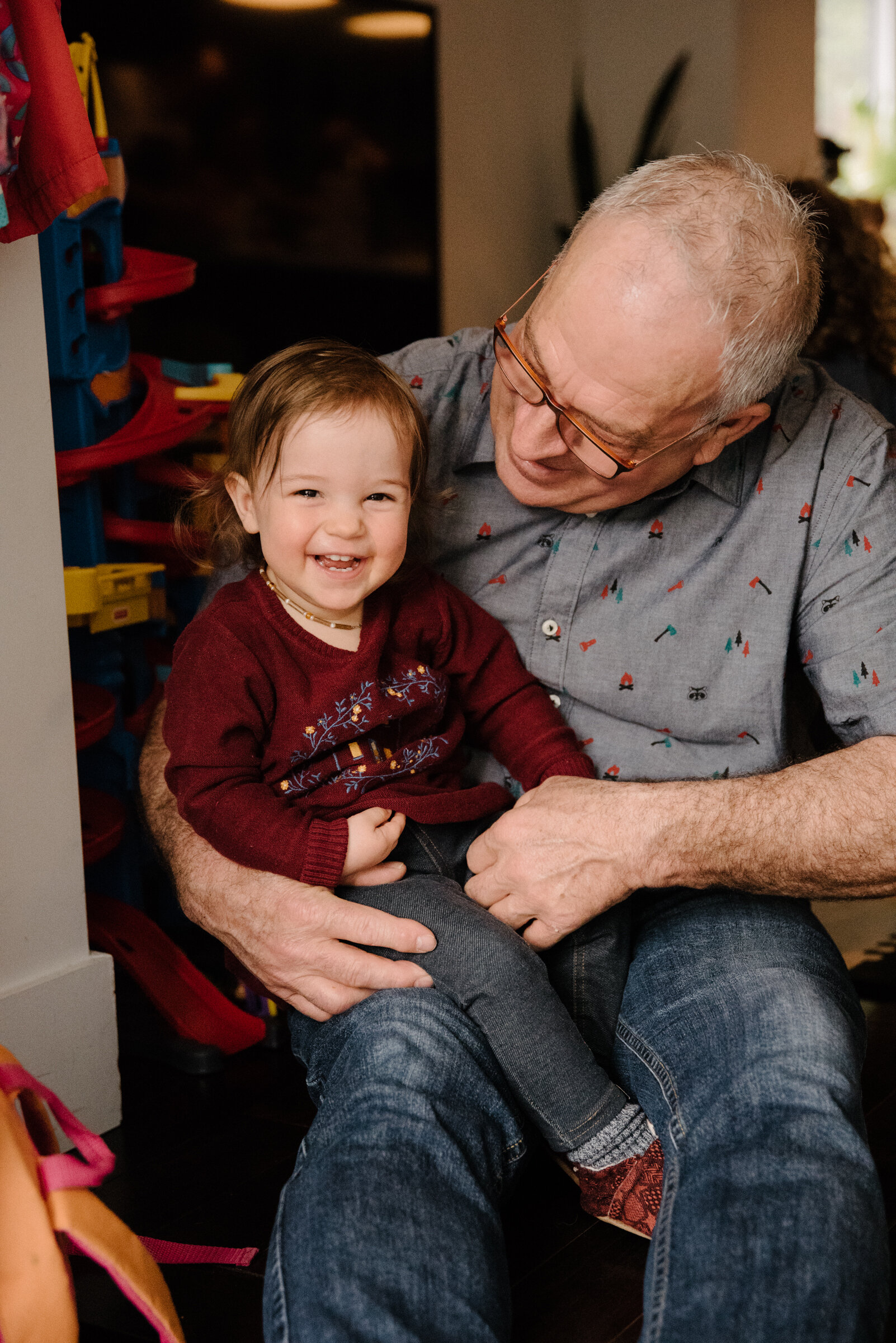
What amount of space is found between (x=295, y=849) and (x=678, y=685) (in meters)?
0.51

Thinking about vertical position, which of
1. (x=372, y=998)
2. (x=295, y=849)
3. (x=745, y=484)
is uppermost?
(x=745, y=484)

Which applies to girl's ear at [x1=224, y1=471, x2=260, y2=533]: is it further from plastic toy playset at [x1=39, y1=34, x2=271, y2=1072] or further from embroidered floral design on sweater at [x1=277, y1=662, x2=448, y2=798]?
plastic toy playset at [x1=39, y1=34, x2=271, y2=1072]

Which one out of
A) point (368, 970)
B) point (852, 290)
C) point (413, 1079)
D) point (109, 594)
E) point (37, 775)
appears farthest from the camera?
point (852, 290)

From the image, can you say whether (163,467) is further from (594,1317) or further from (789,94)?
(789,94)

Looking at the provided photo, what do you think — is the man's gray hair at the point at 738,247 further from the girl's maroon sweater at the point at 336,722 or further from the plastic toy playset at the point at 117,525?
the plastic toy playset at the point at 117,525

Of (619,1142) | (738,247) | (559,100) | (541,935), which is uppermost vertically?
(559,100)

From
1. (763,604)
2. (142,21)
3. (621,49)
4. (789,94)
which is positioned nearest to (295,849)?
(763,604)

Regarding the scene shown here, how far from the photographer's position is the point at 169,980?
1.71 m

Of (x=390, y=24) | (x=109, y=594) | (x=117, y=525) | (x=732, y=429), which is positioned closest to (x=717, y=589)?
(x=732, y=429)

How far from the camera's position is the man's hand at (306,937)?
1.12 metres

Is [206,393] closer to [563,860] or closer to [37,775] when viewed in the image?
[37,775]

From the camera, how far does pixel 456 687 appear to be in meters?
1.38

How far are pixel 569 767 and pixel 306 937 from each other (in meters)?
0.37

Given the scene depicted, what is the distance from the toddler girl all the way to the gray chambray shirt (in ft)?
0.39
